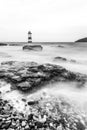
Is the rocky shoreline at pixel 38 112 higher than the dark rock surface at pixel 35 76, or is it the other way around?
the dark rock surface at pixel 35 76

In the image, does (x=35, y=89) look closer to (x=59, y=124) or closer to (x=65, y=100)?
(x=65, y=100)

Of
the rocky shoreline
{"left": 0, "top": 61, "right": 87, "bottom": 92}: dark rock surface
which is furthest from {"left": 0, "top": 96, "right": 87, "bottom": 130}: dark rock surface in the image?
{"left": 0, "top": 61, "right": 87, "bottom": 92}: dark rock surface

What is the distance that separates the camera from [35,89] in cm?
428

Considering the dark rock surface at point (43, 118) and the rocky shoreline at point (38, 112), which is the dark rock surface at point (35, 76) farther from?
the dark rock surface at point (43, 118)

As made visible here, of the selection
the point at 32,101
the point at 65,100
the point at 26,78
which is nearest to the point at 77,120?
the point at 65,100

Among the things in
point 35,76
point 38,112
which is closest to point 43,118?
point 38,112

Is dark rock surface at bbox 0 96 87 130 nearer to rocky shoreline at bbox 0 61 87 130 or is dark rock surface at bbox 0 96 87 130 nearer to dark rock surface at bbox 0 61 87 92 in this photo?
rocky shoreline at bbox 0 61 87 130

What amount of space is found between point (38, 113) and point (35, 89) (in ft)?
3.80

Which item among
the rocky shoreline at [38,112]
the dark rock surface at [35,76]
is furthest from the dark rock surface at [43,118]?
the dark rock surface at [35,76]

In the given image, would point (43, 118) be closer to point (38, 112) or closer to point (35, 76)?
point (38, 112)

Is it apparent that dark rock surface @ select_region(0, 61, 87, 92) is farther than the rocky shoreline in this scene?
Yes

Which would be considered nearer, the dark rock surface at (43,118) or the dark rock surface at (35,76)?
the dark rock surface at (43,118)

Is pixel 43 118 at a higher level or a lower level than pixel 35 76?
lower

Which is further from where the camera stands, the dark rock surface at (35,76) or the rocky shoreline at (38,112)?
the dark rock surface at (35,76)
